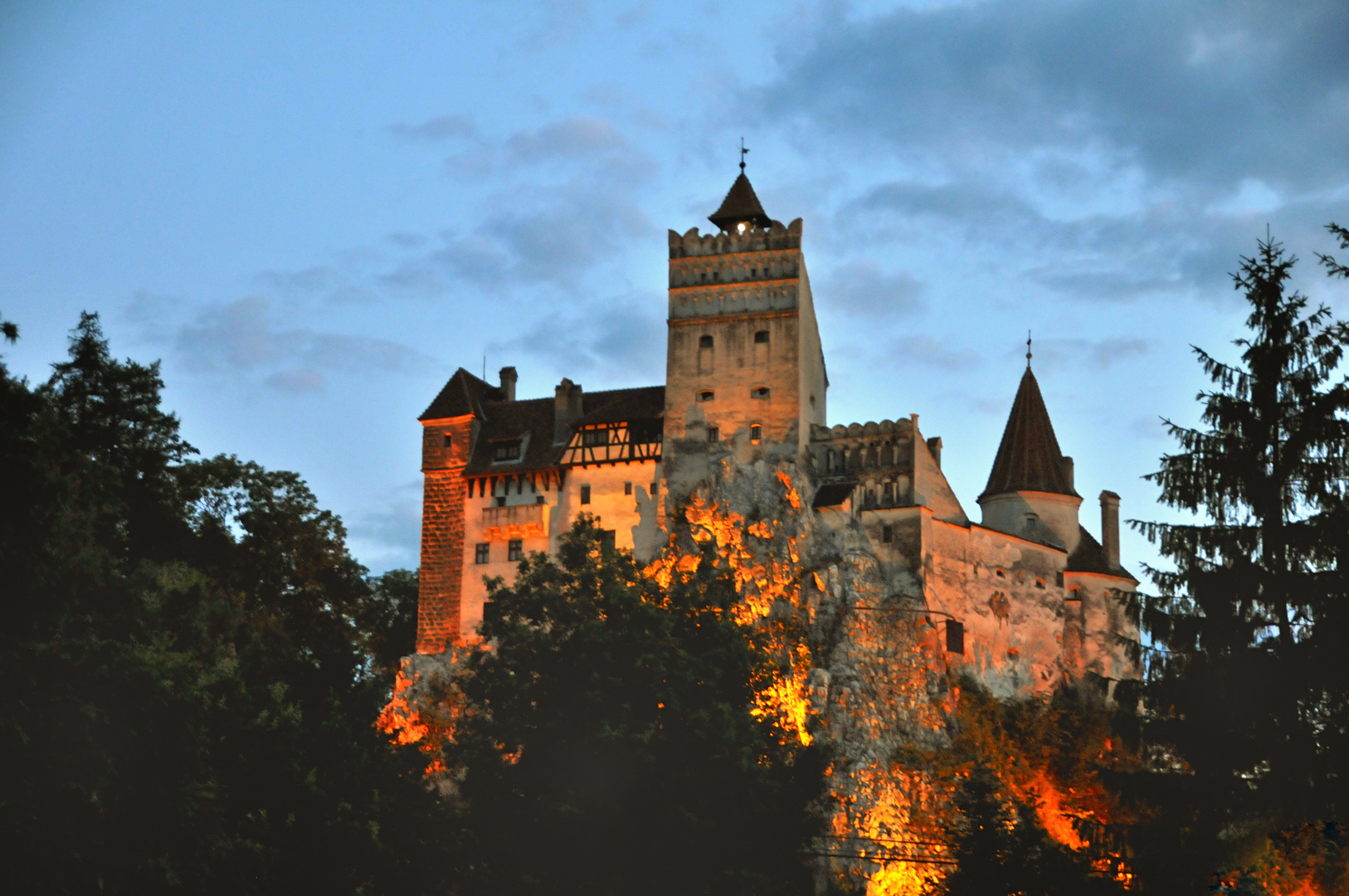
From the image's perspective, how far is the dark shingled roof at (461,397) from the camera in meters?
66.2

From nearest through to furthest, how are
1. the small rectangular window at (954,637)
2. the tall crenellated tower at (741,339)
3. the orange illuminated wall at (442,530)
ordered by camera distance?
the small rectangular window at (954,637), the tall crenellated tower at (741,339), the orange illuminated wall at (442,530)

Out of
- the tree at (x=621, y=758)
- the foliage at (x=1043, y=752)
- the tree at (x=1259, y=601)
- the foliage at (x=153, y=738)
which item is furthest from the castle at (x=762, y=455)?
the tree at (x=1259, y=601)

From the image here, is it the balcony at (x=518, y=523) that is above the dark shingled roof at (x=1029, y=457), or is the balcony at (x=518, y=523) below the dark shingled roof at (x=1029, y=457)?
below

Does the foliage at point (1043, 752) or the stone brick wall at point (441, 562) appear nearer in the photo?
the foliage at point (1043, 752)

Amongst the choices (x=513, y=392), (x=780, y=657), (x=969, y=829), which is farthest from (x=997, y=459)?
(x=969, y=829)

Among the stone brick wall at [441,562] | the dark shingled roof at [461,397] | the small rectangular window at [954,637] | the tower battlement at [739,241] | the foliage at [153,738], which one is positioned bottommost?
the foliage at [153,738]

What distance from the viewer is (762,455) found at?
61.2 metres

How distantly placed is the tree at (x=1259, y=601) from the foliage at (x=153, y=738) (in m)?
17.7

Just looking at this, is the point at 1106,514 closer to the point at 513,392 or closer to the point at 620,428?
the point at 620,428

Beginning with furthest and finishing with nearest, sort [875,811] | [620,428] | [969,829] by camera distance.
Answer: [620,428], [875,811], [969,829]

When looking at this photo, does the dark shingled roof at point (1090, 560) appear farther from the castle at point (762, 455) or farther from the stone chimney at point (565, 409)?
the stone chimney at point (565, 409)

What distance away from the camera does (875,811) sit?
55219 millimetres

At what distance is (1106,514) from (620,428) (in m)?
19.9

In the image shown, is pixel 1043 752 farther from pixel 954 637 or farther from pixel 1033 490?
pixel 1033 490
